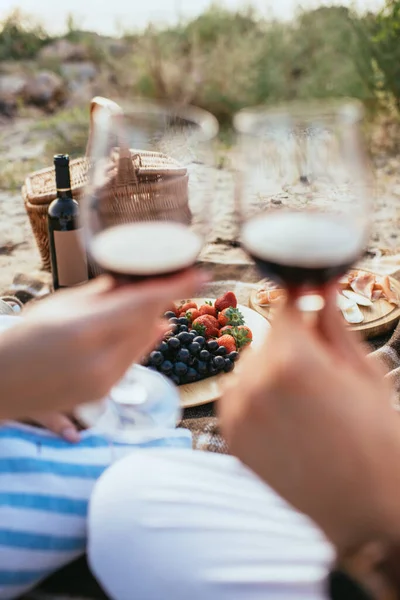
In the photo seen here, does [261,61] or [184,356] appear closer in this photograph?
[184,356]

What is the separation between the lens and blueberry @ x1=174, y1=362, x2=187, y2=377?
1853 mm

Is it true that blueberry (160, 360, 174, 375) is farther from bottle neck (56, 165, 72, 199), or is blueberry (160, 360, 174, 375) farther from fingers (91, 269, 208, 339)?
fingers (91, 269, 208, 339)

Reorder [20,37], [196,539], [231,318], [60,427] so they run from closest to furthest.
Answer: [196,539] → [60,427] → [231,318] → [20,37]

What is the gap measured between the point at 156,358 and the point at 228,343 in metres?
0.23

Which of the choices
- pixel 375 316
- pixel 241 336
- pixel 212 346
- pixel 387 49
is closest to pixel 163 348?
pixel 212 346

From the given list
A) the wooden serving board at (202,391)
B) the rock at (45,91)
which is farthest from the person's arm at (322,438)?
the rock at (45,91)

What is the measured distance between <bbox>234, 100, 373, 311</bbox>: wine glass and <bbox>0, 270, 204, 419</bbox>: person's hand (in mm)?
116

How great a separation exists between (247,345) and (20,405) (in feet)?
3.95

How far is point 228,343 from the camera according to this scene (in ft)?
6.47

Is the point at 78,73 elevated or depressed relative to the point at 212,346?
elevated

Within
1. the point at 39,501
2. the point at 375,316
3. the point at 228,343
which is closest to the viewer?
the point at 39,501

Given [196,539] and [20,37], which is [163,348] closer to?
[196,539]

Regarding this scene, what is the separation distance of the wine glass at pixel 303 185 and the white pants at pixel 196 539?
18.5 inches

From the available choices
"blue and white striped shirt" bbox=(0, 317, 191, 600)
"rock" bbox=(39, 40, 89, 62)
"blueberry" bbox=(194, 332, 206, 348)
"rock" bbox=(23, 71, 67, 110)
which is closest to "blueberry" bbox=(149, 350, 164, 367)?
"blueberry" bbox=(194, 332, 206, 348)
